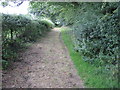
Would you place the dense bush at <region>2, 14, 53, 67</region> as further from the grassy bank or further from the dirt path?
the grassy bank

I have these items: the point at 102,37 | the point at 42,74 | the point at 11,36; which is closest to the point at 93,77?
the point at 42,74

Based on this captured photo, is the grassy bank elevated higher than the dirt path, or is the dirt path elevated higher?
the grassy bank

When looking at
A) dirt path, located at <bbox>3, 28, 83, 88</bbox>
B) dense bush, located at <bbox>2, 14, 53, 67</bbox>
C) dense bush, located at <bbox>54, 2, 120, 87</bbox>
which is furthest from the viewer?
dense bush, located at <bbox>2, 14, 53, 67</bbox>

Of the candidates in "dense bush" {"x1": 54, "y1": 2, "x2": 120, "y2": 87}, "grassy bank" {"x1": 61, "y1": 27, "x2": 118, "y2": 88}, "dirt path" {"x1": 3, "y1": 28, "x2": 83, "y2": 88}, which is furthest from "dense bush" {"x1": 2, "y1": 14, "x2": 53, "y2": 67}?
"dense bush" {"x1": 54, "y1": 2, "x2": 120, "y2": 87}

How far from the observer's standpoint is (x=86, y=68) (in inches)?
199

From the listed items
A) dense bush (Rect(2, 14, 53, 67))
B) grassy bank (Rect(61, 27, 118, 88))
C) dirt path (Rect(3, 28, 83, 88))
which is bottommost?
dirt path (Rect(3, 28, 83, 88))

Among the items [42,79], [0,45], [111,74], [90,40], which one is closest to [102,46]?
[90,40]

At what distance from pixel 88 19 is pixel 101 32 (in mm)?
1424

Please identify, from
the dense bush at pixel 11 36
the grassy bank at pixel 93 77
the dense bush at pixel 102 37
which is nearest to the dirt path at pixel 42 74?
the grassy bank at pixel 93 77

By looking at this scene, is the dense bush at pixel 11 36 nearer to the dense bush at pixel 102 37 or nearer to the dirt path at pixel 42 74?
the dirt path at pixel 42 74

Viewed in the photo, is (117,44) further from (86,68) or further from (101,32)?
(86,68)

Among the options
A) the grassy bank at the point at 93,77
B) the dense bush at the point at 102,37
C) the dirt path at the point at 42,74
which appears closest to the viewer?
the grassy bank at the point at 93,77

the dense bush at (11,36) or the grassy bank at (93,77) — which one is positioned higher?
the dense bush at (11,36)

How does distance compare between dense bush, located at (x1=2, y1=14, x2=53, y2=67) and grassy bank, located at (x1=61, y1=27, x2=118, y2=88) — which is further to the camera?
dense bush, located at (x1=2, y1=14, x2=53, y2=67)
